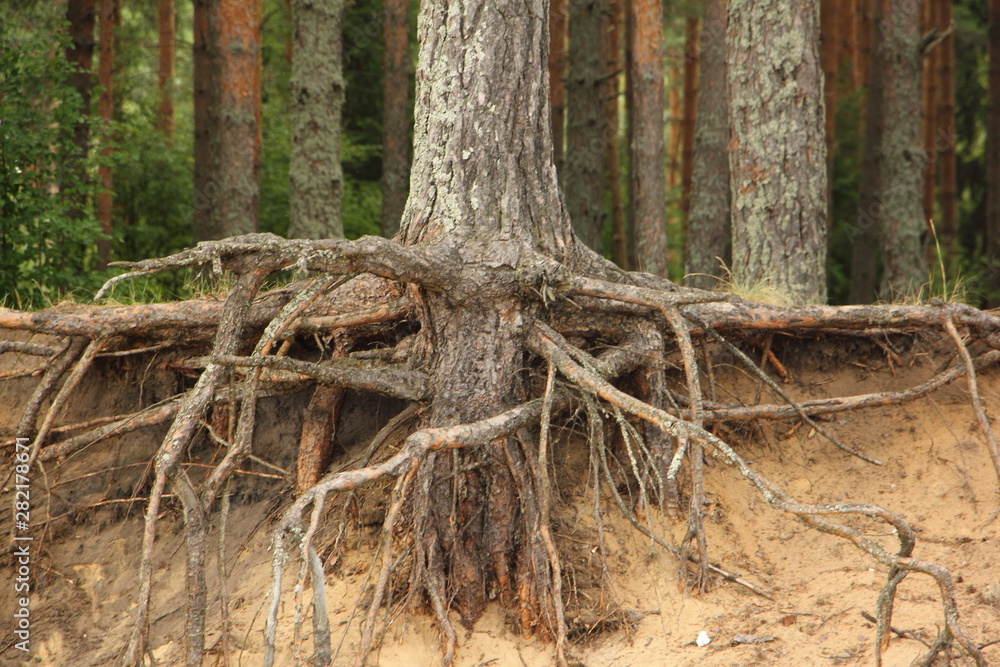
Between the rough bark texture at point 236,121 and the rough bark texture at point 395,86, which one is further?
the rough bark texture at point 395,86

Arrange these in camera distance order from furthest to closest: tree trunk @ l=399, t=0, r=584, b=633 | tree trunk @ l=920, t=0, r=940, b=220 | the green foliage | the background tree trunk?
tree trunk @ l=920, t=0, r=940, b=220, the background tree trunk, the green foliage, tree trunk @ l=399, t=0, r=584, b=633

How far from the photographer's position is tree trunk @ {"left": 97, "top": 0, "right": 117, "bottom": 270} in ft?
31.9

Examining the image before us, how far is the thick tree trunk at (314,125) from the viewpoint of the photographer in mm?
8352

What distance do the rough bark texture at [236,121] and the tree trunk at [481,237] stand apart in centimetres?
439

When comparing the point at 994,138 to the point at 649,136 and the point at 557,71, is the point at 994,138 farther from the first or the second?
the point at 557,71

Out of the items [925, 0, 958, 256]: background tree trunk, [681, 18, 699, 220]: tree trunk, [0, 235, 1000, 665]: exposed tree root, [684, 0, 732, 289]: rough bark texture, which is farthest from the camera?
[681, 18, 699, 220]: tree trunk

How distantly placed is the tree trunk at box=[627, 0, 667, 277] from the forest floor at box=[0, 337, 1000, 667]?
443cm

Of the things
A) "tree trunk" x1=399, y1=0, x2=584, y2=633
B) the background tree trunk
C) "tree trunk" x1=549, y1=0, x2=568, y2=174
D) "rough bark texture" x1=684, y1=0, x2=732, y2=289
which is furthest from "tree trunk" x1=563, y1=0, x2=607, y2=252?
"tree trunk" x1=399, y1=0, x2=584, y2=633

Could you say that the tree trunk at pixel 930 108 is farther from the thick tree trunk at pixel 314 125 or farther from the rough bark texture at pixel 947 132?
the thick tree trunk at pixel 314 125

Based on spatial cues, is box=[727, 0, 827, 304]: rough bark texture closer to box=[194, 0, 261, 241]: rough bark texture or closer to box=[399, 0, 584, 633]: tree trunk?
box=[399, 0, 584, 633]: tree trunk

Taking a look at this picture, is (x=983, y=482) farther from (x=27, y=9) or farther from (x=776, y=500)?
(x=27, y=9)

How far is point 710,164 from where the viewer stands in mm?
9484

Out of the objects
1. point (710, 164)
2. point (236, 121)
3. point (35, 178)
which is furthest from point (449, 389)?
point (710, 164)

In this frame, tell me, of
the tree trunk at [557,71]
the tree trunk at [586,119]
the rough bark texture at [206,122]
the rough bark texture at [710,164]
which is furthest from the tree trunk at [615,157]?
the rough bark texture at [206,122]
